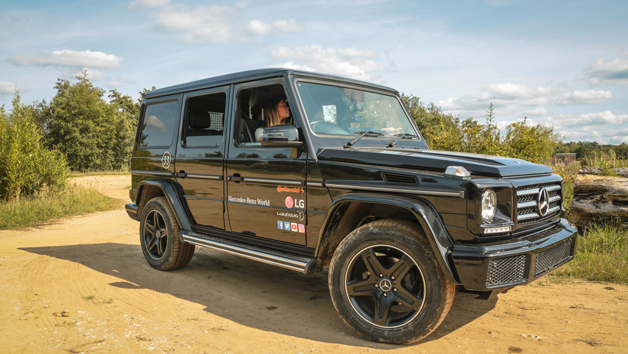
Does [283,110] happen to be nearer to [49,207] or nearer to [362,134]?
[362,134]

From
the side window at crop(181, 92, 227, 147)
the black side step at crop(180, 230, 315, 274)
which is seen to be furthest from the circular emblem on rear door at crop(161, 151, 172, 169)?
the black side step at crop(180, 230, 315, 274)

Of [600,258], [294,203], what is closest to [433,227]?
[294,203]

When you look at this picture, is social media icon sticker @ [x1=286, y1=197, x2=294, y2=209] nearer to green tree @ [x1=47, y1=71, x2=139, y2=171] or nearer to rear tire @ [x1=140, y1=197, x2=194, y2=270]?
rear tire @ [x1=140, y1=197, x2=194, y2=270]

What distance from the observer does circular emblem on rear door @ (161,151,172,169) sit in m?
5.32

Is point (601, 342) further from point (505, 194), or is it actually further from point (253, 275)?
point (253, 275)

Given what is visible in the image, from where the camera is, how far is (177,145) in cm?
523

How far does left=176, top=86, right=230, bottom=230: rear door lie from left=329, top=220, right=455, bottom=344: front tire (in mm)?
1825

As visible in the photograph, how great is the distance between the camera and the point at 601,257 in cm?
509

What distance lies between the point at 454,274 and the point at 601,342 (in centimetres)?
143

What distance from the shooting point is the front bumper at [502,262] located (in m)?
2.80

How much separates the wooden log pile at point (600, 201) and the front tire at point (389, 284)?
3.98 meters

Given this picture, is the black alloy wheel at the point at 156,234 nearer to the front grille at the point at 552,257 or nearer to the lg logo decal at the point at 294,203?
the lg logo decal at the point at 294,203

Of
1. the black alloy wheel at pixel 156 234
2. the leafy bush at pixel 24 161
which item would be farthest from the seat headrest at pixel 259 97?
the leafy bush at pixel 24 161

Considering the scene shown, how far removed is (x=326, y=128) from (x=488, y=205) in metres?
1.63
